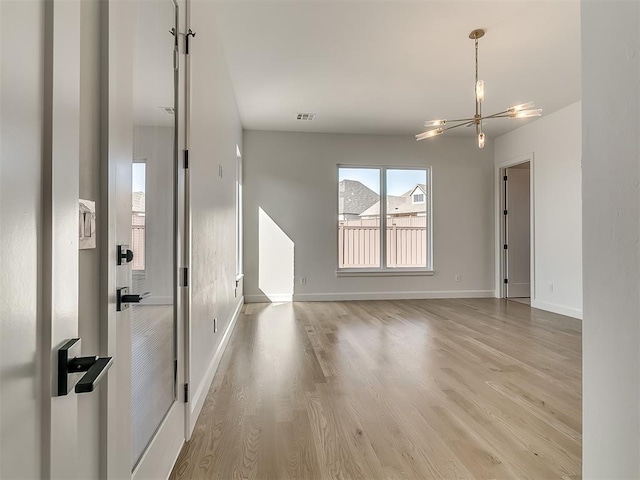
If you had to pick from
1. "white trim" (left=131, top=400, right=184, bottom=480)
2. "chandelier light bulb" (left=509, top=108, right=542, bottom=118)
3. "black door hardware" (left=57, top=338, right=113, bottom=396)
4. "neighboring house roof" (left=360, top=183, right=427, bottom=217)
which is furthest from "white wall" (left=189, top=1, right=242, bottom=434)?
"neighboring house roof" (left=360, top=183, right=427, bottom=217)

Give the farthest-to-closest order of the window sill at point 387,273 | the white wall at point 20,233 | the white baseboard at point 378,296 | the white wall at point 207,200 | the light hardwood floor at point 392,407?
the window sill at point 387,273 < the white baseboard at point 378,296 < the white wall at point 207,200 < the light hardwood floor at point 392,407 < the white wall at point 20,233

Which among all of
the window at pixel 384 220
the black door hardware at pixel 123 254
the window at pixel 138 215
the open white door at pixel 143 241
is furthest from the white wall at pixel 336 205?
the black door hardware at pixel 123 254

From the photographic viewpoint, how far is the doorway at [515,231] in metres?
6.15

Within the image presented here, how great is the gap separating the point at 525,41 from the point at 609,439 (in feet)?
11.3

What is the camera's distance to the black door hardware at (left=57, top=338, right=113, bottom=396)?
54 cm

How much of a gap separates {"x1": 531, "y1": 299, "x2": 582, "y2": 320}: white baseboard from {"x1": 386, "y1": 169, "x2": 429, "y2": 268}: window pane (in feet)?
6.02

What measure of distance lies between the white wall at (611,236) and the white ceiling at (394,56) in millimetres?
2135

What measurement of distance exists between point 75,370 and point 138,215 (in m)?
0.70

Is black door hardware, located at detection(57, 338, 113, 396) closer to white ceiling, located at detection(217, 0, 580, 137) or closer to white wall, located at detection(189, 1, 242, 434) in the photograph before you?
white wall, located at detection(189, 1, 242, 434)

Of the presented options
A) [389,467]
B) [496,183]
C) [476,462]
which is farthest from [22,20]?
[496,183]

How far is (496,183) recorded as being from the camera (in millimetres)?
6188

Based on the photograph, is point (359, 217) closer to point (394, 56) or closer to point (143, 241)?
point (394, 56)

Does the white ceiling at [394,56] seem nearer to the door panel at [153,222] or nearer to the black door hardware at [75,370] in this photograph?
the door panel at [153,222]

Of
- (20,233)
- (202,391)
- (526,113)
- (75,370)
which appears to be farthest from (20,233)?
(526,113)
